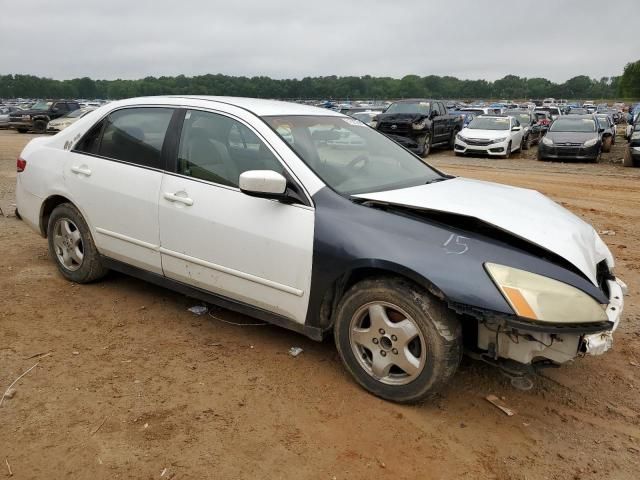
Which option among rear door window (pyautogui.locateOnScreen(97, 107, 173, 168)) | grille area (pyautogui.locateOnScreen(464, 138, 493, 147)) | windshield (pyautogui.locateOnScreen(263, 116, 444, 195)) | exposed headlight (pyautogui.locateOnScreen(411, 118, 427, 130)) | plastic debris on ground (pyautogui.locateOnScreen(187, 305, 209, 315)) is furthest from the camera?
grille area (pyautogui.locateOnScreen(464, 138, 493, 147))

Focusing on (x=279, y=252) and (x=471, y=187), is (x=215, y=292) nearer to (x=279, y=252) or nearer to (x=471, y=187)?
(x=279, y=252)

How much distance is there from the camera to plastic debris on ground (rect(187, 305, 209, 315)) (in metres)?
4.26

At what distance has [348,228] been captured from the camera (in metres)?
3.04

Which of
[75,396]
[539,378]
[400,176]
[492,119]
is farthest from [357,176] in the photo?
[492,119]

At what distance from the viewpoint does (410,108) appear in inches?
712

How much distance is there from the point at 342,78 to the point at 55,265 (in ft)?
311

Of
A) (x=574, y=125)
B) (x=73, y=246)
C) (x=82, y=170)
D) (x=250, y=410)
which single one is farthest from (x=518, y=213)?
(x=574, y=125)

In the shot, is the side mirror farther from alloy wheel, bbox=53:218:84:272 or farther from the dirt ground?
alloy wheel, bbox=53:218:84:272

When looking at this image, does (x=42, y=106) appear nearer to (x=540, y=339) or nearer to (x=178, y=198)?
(x=178, y=198)

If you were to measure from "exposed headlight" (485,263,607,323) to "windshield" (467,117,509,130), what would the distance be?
17.0 metres

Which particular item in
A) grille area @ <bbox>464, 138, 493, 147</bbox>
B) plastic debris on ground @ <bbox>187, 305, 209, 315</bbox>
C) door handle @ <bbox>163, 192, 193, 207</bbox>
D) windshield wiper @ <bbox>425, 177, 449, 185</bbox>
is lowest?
plastic debris on ground @ <bbox>187, 305, 209, 315</bbox>

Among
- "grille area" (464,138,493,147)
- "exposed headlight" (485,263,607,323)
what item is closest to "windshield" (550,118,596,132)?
"grille area" (464,138,493,147)

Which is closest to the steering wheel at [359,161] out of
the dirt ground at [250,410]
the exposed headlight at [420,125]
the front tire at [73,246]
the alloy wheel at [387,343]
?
the alloy wheel at [387,343]

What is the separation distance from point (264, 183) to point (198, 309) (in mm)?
1635
